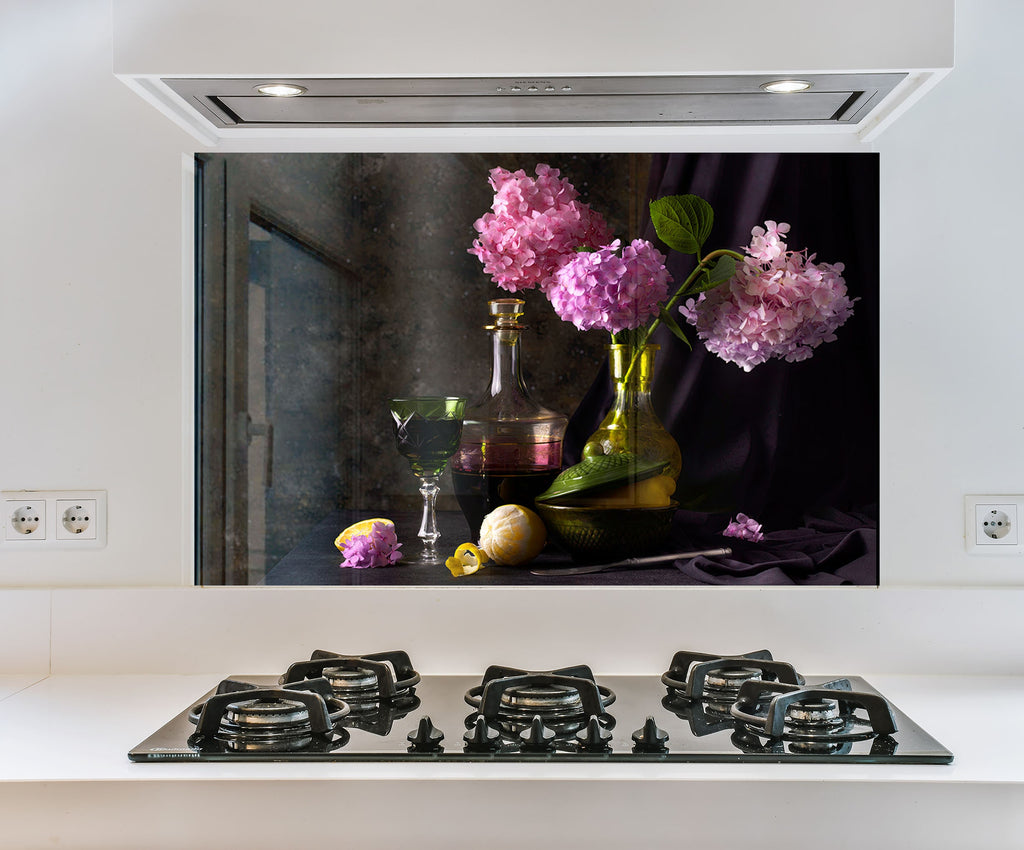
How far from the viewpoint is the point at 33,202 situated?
1268 mm

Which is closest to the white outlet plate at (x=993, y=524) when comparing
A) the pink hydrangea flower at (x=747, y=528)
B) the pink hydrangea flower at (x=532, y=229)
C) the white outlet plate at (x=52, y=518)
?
the pink hydrangea flower at (x=747, y=528)

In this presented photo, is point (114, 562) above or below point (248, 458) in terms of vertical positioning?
below

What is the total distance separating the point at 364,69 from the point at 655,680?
0.85 m

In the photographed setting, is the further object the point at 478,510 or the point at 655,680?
the point at 478,510

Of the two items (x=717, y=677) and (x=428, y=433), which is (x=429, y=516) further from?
(x=717, y=677)

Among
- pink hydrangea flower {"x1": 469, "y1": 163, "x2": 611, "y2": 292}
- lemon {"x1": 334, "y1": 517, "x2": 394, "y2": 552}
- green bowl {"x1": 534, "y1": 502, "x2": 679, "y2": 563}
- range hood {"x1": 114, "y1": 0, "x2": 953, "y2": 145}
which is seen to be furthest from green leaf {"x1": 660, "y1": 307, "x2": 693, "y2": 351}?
lemon {"x1": 334, "y1": 517, "x2": 394, "y2": 552}

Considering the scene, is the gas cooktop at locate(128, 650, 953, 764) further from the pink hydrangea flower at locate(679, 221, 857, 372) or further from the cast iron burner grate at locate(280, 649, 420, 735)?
the pink hydrangea flower at locate(679, 221, 857, 372)

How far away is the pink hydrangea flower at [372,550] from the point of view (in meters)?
1.29

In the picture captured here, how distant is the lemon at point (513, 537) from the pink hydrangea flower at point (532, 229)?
34 centimetres

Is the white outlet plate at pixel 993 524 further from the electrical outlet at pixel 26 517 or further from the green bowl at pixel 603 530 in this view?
the electrical outlet at pixel 26 517

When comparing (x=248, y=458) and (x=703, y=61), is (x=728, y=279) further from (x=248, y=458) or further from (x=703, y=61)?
(x=248, y=458)

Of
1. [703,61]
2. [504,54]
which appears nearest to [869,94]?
[703,61]

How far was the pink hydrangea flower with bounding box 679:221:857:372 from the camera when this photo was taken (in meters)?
1.29

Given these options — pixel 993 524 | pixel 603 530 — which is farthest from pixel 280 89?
pixel 993 524
